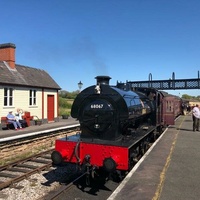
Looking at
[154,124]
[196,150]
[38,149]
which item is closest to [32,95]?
[38,149]

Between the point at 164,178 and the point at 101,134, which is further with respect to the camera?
the point at 101,134

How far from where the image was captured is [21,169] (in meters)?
8.74

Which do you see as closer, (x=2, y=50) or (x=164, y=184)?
(x=164, y=184)

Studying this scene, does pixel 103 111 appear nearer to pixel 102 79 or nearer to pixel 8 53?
pixel 102 79

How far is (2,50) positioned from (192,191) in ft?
57.9

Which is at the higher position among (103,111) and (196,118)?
(103,111)

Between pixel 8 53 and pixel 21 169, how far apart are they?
12.5 meters

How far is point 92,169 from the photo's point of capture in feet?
21.0

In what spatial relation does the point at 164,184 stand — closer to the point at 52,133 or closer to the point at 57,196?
the point at 57,196

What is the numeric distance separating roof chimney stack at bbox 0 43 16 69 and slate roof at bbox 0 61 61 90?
14.9 inches

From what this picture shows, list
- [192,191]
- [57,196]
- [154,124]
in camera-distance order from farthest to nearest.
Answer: [154,124] → [57,196] → [192,191]

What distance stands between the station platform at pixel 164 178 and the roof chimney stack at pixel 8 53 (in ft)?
45.6

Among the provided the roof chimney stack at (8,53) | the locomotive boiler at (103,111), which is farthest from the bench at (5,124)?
the locomotive boiler at (103,111)

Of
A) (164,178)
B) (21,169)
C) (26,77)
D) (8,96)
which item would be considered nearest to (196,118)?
(164,178)
